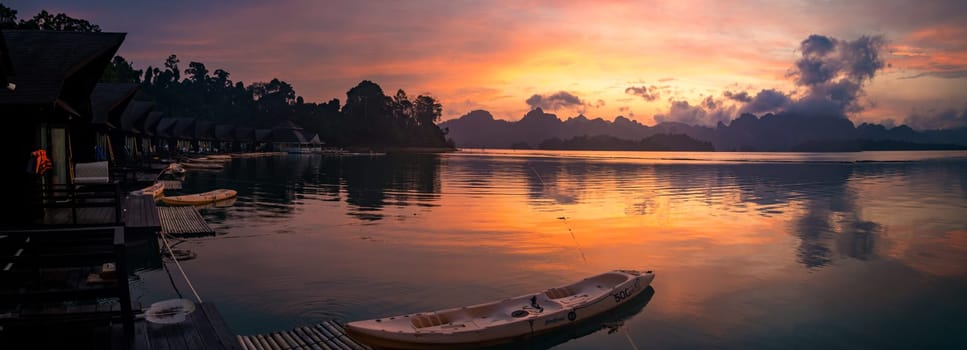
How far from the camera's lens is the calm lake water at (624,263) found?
16.9 meters

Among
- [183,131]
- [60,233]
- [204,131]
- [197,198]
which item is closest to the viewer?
[60,233]

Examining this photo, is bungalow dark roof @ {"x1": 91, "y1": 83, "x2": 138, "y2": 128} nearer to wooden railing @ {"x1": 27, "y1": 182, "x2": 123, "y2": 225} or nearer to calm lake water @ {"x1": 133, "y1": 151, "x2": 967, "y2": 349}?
calm lake water @ {"x1": 133, "y1": 151, "x2": 967, "y2": 349}

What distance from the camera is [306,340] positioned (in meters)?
12.6

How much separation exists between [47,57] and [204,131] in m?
104

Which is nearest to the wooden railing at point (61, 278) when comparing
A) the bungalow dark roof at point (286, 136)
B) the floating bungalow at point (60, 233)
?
the floating bungalow at point (60, 233)

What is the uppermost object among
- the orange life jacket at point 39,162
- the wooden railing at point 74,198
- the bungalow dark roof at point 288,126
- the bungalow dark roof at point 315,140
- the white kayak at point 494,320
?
the bungalow dark roof at point 288,126

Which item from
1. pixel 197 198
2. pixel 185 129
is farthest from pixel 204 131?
pixel 197 198

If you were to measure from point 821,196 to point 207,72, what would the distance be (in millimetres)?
168581

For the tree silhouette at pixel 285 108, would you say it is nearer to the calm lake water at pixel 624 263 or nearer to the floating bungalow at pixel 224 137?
the floating bungalow at pixel 224 137

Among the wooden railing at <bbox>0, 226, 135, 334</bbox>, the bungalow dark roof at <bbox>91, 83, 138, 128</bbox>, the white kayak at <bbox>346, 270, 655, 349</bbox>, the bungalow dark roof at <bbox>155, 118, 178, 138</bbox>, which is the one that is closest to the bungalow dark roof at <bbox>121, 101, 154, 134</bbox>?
the bungalow dark roof at <bbox>91, 83, 138, 128</bbox>

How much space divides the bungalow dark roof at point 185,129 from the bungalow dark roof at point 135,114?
43.2 metres

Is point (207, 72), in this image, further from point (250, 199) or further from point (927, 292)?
point (927, 292)

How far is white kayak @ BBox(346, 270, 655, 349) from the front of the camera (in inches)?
511

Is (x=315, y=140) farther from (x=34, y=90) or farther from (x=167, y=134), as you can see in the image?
(x=34, y=90)
